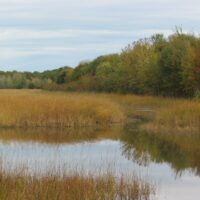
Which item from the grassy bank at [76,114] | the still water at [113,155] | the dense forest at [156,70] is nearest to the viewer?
the still water at [113,155]

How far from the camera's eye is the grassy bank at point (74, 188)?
9109 millimetres

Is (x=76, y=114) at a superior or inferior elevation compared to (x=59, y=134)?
superior

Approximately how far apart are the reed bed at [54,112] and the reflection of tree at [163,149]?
7.60 ft

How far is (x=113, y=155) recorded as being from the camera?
643 inches

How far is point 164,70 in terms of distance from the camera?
38469 millimetres

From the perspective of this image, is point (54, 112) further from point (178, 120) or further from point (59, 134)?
point (178, 120)

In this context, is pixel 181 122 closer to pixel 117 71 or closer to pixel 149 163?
pixel 149 163

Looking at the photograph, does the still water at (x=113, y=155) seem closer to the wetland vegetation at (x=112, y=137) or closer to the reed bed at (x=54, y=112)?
the wetland vegetation at (x=112, y=137)

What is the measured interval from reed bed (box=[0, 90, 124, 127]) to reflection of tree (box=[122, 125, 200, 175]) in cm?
232

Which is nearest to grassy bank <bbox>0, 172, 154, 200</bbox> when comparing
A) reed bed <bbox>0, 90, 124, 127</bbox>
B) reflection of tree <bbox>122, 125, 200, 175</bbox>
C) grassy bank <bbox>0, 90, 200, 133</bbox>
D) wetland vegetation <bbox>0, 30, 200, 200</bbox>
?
wetland vegetation <bbox>0, 30, 200, 200</bbox>

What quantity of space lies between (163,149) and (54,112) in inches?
284

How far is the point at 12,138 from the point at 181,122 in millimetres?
7657

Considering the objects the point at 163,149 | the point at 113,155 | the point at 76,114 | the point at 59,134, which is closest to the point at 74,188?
the point at 113,155

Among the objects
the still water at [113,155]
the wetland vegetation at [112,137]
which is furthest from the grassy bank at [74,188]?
the still water at [113,155]
